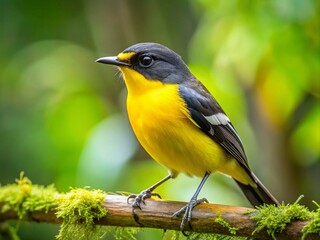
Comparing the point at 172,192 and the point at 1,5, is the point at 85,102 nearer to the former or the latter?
the point at 172,192

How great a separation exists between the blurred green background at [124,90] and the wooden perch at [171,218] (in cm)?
83

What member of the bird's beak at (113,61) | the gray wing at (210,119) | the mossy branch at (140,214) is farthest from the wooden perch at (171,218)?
the bird's beak at (113,61)

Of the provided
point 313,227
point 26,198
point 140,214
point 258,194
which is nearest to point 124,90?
point 258,194

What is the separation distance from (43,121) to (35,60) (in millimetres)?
1545

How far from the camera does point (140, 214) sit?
3732 mm

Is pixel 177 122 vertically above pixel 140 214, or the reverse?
pixel 177 122

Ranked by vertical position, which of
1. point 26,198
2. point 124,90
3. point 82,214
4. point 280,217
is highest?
point 124,90

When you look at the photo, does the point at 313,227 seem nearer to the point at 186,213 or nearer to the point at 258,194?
the point at 186,213

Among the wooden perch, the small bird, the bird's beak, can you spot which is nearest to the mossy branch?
the wooden perch

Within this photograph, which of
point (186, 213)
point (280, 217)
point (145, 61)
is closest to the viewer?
point (280, 217)

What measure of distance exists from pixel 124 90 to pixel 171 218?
127 inches

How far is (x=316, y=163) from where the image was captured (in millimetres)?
7297

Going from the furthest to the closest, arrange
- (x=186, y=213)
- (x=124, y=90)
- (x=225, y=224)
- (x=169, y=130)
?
(x=124, y=90) < (x=169, y=130) < (x=186, y=213) < (x=225, y=224)

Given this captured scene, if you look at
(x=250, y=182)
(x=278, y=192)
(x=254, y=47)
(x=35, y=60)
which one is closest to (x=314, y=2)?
(x=254, y=47)
